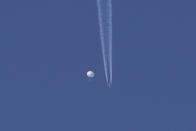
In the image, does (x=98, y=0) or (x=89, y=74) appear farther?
(x=89, y=74)
